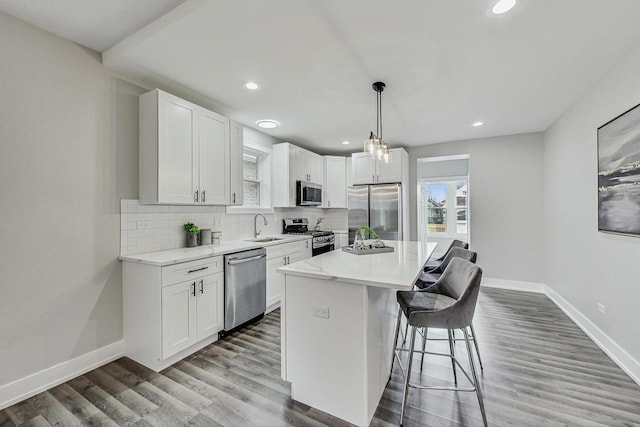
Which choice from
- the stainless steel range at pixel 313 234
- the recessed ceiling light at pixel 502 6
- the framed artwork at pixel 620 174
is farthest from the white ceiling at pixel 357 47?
the stainless steel range at pixel 313 234

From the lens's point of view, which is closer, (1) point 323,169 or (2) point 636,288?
(2) point 636,288

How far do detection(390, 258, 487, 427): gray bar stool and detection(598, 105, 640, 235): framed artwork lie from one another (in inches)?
59.8

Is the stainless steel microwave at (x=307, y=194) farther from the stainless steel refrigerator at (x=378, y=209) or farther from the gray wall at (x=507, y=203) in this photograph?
the gray wall at (x=507, y=203)

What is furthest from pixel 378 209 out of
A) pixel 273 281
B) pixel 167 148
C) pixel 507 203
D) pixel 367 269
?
pixel 167 148

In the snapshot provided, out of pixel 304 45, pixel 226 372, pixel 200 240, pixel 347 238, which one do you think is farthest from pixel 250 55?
pixel 347 238

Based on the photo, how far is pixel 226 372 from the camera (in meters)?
2.21

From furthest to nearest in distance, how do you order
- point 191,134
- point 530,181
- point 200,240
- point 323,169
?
1. point 323,169
2. point 530,181
3. point 200,240
4. point 191,134

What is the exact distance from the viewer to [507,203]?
4.60 meters

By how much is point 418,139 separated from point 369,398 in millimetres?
4243

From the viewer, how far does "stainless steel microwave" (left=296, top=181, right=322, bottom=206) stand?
4.60m

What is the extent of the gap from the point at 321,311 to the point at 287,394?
73 cm

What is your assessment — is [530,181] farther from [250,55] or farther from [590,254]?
[250,55]

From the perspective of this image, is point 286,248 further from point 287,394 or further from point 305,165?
point 287,394

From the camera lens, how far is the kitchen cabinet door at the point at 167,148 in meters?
2.51
